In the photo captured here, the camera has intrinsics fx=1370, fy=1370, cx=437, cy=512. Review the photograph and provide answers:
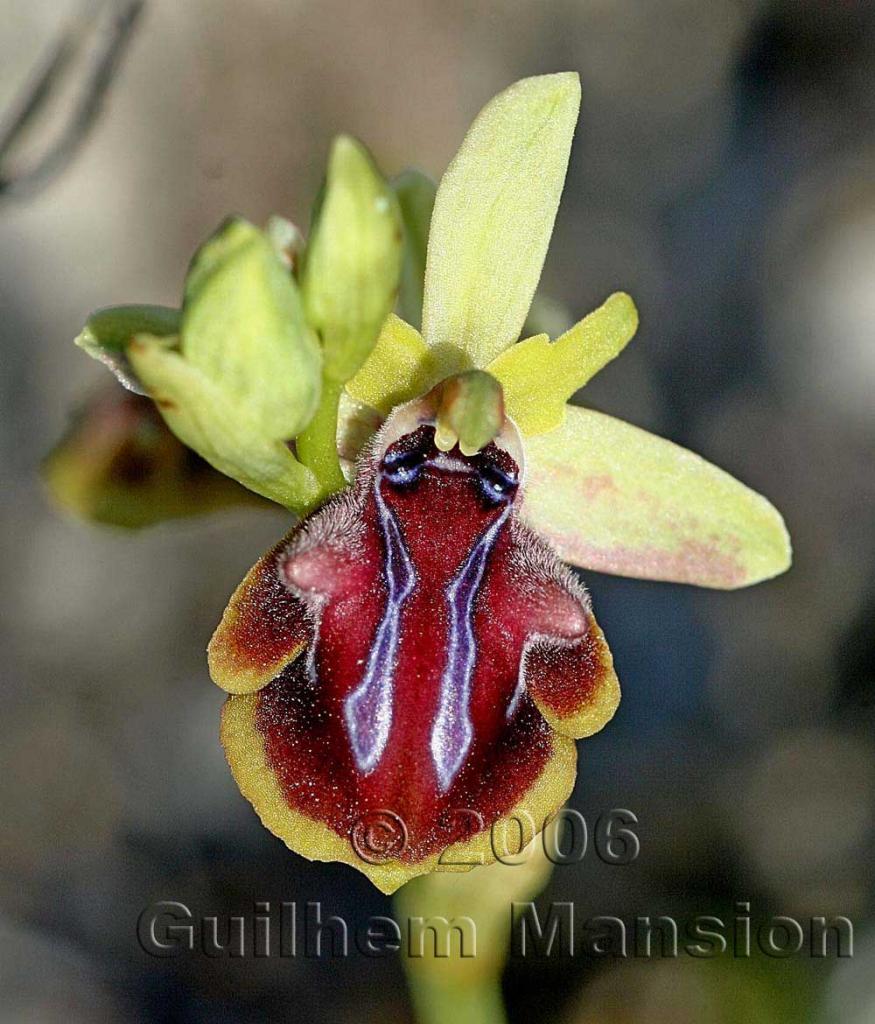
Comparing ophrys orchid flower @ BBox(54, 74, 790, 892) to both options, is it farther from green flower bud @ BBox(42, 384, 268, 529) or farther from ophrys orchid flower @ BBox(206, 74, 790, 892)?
green flower bud @ BBox(42, 384, 268, 529)

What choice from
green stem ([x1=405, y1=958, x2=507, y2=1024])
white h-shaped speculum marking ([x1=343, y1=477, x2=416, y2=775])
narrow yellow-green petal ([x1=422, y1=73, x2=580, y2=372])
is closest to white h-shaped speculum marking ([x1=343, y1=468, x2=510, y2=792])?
white h-shaped speculum marking ([x1=343, y1=477, x2=416, y2=775])

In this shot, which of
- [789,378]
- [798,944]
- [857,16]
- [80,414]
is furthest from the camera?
[857,16]

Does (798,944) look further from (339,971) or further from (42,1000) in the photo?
(42,1000)

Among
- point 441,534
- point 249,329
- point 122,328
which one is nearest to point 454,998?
point 441,534

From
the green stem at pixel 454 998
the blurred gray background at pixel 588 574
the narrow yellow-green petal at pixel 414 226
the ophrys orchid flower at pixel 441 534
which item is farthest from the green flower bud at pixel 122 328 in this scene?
the green stem at pixel 454 998

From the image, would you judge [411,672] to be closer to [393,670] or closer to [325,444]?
[393,670]

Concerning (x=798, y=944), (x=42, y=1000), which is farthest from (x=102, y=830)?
(x=798, y=944)

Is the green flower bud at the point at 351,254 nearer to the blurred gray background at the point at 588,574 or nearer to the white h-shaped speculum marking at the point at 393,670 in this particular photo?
the white h-shaped speculum marking at the point at 393,670
